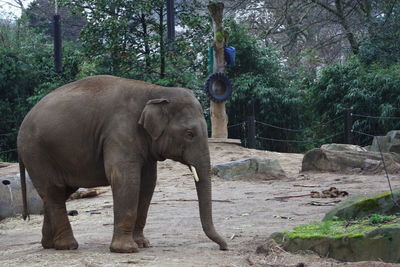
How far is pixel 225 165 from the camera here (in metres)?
13.4

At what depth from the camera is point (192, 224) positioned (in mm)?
8445

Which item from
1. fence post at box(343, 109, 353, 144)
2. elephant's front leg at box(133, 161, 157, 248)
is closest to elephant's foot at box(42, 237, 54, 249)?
elephant's front leg at box(133, 161, 157, 248)

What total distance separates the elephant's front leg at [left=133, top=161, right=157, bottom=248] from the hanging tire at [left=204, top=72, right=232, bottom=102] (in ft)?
36.4

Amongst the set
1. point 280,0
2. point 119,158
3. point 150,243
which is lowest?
point 150,243

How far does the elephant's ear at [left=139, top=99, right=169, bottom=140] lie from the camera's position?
6.54 meters

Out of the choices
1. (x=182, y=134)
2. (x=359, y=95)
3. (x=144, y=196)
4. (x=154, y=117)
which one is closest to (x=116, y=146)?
(x=154, y=117)

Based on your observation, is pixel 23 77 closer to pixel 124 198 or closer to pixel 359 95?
pixel 359 95

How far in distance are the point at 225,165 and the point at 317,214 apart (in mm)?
5060

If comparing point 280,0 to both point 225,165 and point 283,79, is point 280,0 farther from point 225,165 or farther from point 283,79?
point 225,165

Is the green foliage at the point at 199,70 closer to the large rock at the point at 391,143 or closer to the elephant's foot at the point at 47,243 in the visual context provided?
the large rock at the point at 391,143

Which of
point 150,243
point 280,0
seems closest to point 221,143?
point 150,243

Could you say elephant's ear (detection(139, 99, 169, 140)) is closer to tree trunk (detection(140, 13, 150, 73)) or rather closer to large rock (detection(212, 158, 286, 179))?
large rock (detection(212, 158, 286, 179))

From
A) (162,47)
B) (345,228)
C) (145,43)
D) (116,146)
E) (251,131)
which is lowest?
(345,228)

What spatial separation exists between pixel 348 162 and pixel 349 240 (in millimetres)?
8124
